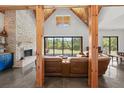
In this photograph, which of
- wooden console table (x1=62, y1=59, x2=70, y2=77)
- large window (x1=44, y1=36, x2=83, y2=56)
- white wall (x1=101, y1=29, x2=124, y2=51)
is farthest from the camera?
white wall (x1=101, y1=29, x2=124, y2=51)

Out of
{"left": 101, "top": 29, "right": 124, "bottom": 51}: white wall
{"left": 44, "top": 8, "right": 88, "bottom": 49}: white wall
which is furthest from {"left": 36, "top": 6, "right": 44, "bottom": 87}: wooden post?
{"left": 101, "top": 29, "right": 124, "bottom": 51}: white wall

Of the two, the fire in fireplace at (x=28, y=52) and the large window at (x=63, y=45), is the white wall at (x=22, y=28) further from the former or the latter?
the large window at (x=63, y=45)

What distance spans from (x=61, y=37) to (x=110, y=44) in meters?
4.73

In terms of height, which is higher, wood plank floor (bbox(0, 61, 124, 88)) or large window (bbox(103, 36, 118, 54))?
large window (bbox(103, 36, 118, 54))

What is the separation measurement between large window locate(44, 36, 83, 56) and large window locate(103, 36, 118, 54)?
267 cm

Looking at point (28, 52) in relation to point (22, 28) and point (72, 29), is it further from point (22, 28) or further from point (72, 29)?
point (72, 29)

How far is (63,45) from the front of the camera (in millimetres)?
14977

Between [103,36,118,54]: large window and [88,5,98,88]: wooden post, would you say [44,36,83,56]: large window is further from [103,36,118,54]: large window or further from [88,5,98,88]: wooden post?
[88,5,98,88]: wooden post

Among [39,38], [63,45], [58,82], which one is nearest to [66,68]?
[58,82]

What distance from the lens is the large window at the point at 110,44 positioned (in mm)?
15758

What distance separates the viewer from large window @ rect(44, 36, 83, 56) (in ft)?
48.3

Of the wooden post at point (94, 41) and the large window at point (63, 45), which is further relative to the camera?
the large window at point (63, 45)

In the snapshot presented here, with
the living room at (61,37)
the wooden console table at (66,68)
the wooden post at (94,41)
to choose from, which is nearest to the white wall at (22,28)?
the living room at (61,37)
